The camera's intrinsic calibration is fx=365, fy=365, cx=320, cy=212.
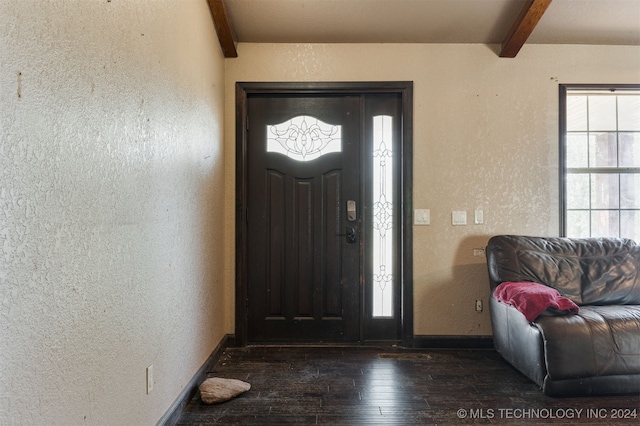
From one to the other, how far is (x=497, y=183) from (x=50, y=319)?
3094 mm

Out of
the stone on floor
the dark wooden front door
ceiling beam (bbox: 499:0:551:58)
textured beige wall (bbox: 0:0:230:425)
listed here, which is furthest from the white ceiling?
the stone on floor

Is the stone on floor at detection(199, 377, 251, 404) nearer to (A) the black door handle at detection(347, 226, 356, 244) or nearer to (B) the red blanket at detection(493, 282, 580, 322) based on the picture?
(A) the black door handle at detection(347, 226, 356, 244)

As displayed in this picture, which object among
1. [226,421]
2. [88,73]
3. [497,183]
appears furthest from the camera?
[497,183]

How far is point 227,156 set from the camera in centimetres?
311

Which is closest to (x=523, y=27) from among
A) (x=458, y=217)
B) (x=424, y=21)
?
(x=424, y=21)

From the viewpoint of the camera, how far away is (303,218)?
3.15 metres

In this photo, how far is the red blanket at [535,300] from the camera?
219 centimetres

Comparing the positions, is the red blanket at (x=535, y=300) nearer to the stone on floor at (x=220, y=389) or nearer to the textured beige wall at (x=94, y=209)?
the stone on floor at (x=220, y=389)

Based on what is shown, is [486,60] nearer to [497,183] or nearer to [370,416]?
[497,183]

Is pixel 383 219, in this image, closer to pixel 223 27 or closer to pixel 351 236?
pixel 351 236

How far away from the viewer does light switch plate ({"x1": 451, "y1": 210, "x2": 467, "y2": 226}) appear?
3072mm

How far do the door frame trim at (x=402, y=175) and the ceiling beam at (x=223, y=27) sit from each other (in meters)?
0.26

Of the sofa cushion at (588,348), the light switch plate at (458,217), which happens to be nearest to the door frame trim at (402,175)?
the light switch plate at (458,217)

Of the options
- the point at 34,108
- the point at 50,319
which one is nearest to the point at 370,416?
the point at 50,319
